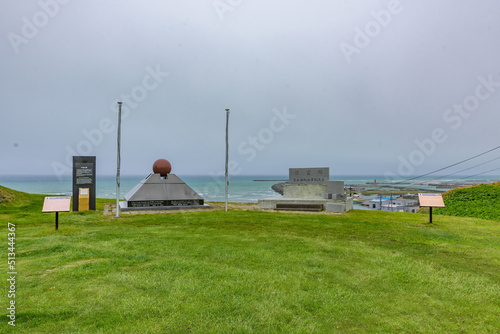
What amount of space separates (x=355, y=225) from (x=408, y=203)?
132 ft

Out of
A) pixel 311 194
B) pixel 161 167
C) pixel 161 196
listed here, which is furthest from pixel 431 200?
pixel 161 167

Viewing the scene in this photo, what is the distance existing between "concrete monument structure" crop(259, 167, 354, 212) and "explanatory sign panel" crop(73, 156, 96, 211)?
36.8ft

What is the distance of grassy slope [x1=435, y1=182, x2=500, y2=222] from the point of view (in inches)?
720

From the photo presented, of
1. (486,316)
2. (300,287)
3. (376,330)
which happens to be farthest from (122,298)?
(486,316)

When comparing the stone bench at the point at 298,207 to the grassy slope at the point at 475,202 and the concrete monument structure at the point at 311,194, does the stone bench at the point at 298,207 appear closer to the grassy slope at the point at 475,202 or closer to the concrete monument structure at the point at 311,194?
the concrete monument structure at the point at 311,194

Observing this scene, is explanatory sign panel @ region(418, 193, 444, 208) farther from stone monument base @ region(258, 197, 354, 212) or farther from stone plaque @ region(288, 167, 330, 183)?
stone plaque @ region(288, 167, 330, 183)

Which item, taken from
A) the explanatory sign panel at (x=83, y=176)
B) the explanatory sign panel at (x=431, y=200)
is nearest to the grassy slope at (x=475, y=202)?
the explanatory sign panel at (x=431, y=200)

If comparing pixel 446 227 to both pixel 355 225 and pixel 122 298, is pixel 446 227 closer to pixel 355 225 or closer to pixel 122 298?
pixel 355 225

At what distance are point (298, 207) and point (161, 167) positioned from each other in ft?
33.2

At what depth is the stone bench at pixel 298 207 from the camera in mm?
19230

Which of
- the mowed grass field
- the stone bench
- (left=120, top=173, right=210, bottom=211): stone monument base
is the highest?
(left=120, top=173, right=210, bottom=211): stone monument base

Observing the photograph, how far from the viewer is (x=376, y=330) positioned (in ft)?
12.8

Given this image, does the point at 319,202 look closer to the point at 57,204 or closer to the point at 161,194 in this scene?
the point at 161,194

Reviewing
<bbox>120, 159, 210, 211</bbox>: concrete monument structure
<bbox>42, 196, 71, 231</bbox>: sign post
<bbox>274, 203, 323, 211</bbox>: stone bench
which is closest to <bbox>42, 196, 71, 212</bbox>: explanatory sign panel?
<bbox>42, 196, 71, 231</bbox>: sign post
